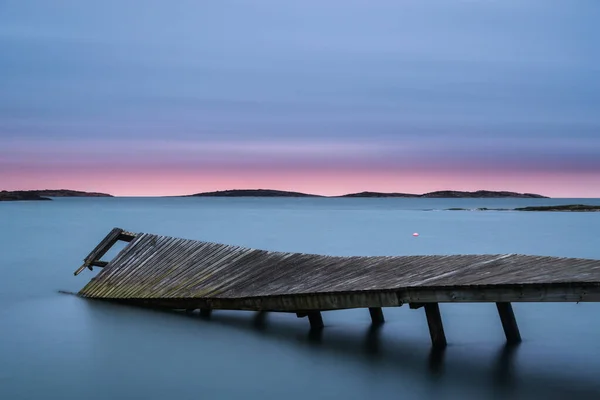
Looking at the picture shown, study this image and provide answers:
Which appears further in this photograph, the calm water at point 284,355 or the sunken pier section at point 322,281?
the calm water at point 284,355

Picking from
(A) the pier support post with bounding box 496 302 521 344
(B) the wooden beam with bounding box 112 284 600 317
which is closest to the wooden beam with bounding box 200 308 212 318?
(B) the wooden beam with bounding box 112 284 600 317

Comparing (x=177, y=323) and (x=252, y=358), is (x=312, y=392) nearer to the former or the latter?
(x=252, y=358)

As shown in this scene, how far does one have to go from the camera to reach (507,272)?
32.9ft

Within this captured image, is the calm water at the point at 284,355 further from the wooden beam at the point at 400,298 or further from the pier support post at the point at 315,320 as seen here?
the wooden beam at the point at 400,298

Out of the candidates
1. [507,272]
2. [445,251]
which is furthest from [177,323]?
[445,251]

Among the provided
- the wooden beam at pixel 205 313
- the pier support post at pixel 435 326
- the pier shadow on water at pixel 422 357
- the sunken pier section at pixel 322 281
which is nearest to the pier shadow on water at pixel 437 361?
the pier shadow on water at pixel 422 357

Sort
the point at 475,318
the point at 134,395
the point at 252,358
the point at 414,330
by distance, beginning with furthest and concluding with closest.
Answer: the point at 475,318 < the point at 414,330 < the point at 252,358 < the point at 134,395

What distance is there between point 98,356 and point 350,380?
4.39 m

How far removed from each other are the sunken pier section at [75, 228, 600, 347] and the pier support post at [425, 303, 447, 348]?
0.6 inches

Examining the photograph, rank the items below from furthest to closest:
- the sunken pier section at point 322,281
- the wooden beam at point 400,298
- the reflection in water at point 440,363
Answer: the reflection in water at point 440,363
the sunken pier section at point 322,281
the wooden beam at point 400,298

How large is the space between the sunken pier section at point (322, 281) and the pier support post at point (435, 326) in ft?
0.05

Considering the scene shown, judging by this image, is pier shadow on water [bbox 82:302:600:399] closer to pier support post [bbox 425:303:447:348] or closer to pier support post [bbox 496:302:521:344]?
pier support post [bbox 425:303:447:348]

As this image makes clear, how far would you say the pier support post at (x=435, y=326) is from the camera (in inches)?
415

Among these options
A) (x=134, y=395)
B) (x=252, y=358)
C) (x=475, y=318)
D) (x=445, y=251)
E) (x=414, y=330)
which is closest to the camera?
(x=134, y=395)
